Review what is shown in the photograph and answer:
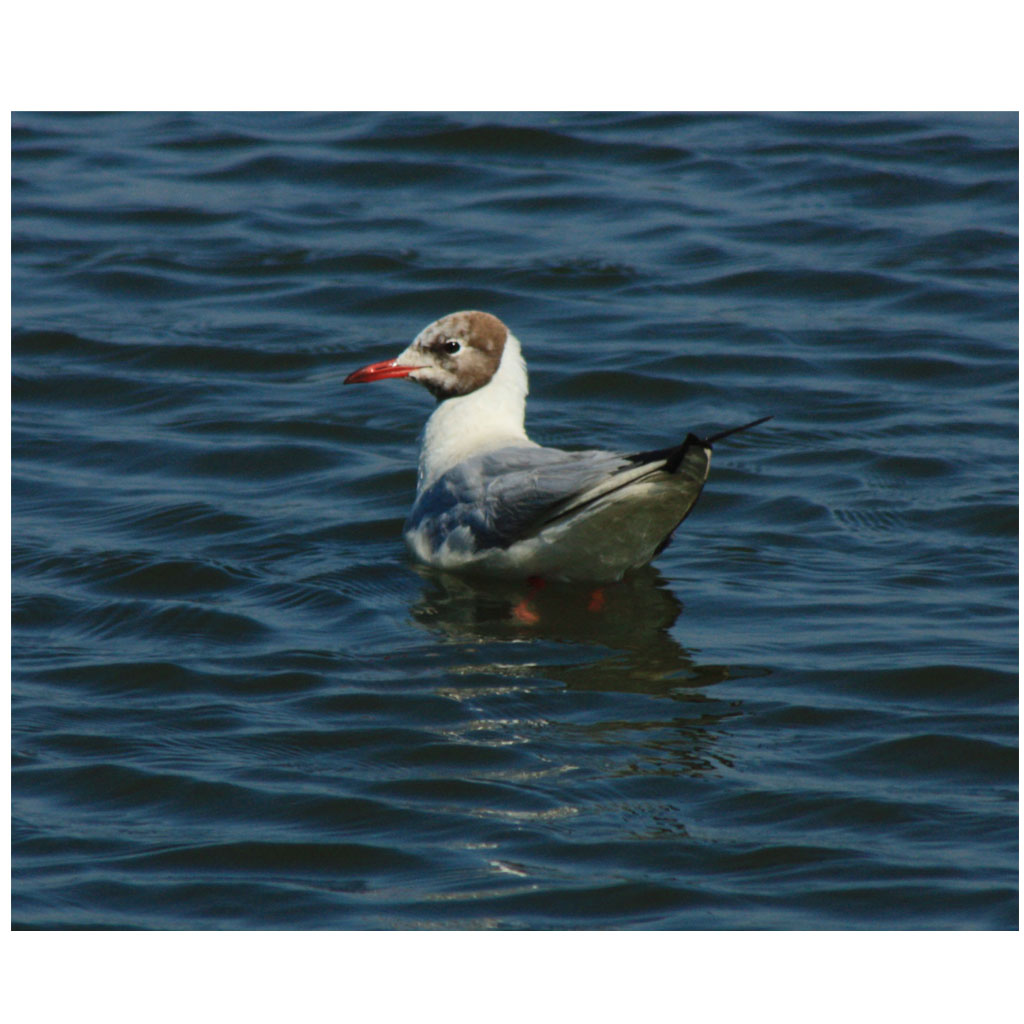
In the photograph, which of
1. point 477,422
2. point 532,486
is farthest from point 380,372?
point 532,486

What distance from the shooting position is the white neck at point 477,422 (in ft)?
28.2

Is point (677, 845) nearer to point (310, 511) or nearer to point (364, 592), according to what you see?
point (364, 592)

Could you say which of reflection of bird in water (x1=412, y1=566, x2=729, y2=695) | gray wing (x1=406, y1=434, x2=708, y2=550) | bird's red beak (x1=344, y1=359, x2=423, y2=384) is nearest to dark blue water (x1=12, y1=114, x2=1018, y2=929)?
reflection of bird in water (x1=412, y1=566, x2=729, y2=695)

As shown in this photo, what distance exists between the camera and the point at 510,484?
7.68 metres

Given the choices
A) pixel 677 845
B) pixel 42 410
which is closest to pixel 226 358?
pixel 42 410

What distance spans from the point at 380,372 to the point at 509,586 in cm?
145

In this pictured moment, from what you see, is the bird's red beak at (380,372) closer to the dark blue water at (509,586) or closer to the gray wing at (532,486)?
the gray wing at (532,486)

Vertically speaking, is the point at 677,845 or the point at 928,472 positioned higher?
the point at 928,472

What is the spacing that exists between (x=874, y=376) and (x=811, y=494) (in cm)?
214

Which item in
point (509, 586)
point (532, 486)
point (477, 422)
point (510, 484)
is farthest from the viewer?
point (477, 422)

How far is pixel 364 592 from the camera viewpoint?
8.16 meters

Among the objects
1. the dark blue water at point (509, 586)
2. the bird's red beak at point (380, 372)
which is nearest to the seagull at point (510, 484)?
the bird's red beak at point (380, 372)

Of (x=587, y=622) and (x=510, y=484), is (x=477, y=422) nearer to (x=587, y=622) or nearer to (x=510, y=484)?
(x=510, y=484)

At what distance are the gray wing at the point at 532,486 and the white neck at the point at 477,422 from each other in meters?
0.27
